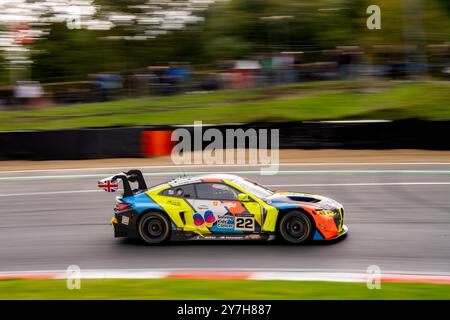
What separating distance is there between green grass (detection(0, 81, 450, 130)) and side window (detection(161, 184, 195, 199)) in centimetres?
1080

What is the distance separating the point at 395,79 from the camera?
24.8 metres

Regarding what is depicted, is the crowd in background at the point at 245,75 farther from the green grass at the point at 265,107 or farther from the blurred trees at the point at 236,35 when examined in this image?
the blurred trees at the point at 236,35

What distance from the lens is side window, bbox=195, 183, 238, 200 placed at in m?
10.4

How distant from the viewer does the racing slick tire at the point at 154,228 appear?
1055 cm
